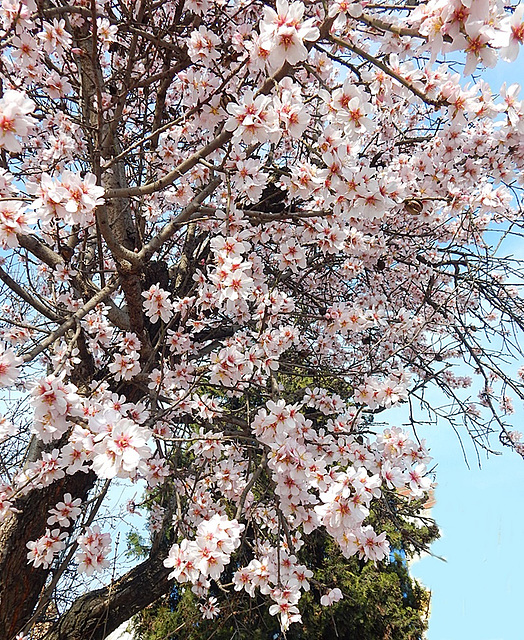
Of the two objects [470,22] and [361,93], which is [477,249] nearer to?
[361,93]

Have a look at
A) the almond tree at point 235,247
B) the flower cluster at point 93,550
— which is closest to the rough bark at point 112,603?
the almond tree at point 235,247

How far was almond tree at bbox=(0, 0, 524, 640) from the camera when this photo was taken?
1.60 m

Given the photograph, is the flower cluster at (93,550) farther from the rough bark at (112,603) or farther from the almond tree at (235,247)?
the rough bark at (112,603)

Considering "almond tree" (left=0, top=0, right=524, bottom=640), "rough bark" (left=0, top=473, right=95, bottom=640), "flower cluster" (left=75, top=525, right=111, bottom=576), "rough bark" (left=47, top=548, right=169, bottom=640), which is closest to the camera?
"almond tree" (left=0, top=0, right=524, bottom=640)

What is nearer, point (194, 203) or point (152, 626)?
point (194, 203)

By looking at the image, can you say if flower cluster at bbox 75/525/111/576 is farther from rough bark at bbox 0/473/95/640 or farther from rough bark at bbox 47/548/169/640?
rough bark at bbox 47/548/169/640

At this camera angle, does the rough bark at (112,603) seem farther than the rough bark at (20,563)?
Yes

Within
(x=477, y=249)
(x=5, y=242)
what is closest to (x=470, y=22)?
(x=5, y=242)

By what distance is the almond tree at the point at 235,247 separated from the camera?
160 cm

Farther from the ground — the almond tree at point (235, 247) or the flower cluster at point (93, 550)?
the almond tree at point (235, 247)

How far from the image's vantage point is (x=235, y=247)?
196 centimetres

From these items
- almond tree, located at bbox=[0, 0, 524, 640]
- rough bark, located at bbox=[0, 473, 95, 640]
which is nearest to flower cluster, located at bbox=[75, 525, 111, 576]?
almond tree, located at bbox=[0, 0, 524, 640]

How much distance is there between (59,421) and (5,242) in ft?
2.10

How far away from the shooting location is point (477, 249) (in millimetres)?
4348
